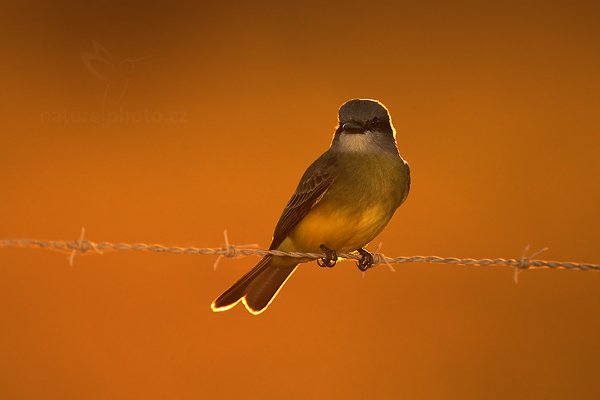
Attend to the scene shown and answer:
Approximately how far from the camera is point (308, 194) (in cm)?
446

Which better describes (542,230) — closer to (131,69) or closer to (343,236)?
(131,69)

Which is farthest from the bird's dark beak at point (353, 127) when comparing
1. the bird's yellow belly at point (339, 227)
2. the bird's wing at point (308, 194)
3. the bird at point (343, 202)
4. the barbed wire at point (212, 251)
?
the barbed wire at point (212, 251)

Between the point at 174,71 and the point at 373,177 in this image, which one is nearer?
the point at 373,177

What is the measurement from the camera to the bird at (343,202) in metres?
4.32

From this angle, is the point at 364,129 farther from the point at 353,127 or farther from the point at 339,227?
the point at 339,227

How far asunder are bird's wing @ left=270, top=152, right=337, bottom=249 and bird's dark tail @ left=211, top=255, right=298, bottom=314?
0.38ft

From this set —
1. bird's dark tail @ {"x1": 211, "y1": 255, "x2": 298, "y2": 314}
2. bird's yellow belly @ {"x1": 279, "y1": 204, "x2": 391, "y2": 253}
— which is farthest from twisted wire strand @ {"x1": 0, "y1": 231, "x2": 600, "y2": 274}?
bird's dark tail @ {"x1": 211, "y1": 255, "x2": 298, "y2": 314}

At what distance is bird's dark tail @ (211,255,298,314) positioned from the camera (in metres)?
4.59

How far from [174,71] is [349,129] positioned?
463 centimetres

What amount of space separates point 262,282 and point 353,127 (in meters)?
0.92

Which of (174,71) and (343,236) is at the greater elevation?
(174,71)

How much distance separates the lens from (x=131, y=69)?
27.7 ft

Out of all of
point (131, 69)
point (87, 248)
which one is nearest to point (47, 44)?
point (131, 69)

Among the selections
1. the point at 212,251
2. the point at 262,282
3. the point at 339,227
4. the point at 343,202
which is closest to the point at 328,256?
the point at 339,227
